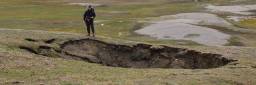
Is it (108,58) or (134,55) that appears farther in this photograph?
(134,55)

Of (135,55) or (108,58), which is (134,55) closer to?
(135,55)

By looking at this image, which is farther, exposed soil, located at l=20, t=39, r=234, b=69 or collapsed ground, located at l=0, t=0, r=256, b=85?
exposed soil, located at l=20, t=39, r=234, b=69

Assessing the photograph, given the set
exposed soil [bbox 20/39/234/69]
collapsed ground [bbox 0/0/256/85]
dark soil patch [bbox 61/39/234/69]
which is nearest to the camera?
collapsed ground [bbox 0/0/256/85]

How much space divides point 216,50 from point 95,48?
7633mm

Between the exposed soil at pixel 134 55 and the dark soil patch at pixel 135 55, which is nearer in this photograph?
the exposed soil at pixel 134 55

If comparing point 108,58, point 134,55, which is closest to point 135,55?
point 134,55

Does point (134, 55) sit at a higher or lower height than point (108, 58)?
higher

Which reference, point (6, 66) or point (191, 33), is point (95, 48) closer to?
point (6, 66)

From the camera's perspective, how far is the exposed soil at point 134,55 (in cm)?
3781

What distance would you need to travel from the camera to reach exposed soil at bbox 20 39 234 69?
37812 millimetres

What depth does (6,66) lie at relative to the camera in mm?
28266

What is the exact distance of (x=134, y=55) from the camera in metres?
39.5

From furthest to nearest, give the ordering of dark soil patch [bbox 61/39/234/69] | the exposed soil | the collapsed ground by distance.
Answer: dark soil patch [bbox 61/39/234/69]
the exposed soil
the collapsed ground

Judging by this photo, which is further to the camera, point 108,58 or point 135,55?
point 135,55
